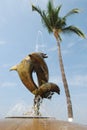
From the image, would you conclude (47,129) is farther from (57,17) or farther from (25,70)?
(57,17)

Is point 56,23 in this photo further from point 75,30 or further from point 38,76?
point 38,76

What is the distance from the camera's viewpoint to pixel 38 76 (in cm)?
1432

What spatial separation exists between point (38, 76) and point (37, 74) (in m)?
0.12

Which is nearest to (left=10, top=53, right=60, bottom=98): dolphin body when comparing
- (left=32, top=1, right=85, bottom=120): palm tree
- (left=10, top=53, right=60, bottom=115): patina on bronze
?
(left=10, top=53, right=60, bottom=115): patina on bronze

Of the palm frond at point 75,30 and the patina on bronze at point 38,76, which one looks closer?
the patina on bronze at point 38,76

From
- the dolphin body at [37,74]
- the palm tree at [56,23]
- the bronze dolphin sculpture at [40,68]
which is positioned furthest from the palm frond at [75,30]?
the bronze dolphin sculpture at [40,68]

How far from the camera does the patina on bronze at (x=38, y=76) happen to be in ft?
45.1

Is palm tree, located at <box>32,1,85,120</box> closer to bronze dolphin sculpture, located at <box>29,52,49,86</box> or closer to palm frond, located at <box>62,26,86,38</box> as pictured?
palm frond, located at <box>62,26,86,38</box>

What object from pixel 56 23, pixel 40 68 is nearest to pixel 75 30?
pixel 56 23

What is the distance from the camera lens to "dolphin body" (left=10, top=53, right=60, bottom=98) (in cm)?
1379

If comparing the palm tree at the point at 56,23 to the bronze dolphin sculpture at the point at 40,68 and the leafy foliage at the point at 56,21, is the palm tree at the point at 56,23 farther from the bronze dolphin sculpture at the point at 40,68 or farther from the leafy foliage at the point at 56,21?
the bronze dolphin sculpture at the point at 40,68

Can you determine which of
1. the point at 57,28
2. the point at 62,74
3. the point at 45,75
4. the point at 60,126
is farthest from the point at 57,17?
the point at 60,126

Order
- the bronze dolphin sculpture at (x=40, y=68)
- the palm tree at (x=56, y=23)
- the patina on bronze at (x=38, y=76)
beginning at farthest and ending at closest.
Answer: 1. the palm tree at (x=56, y=23)
2. the bronze dolphin sculpture at (x=40, y=68)
3. the patina on bronze at (x=38, y=76)

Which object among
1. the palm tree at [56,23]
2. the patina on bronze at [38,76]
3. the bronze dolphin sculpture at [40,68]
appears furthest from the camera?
the palm tree at [56,23]
